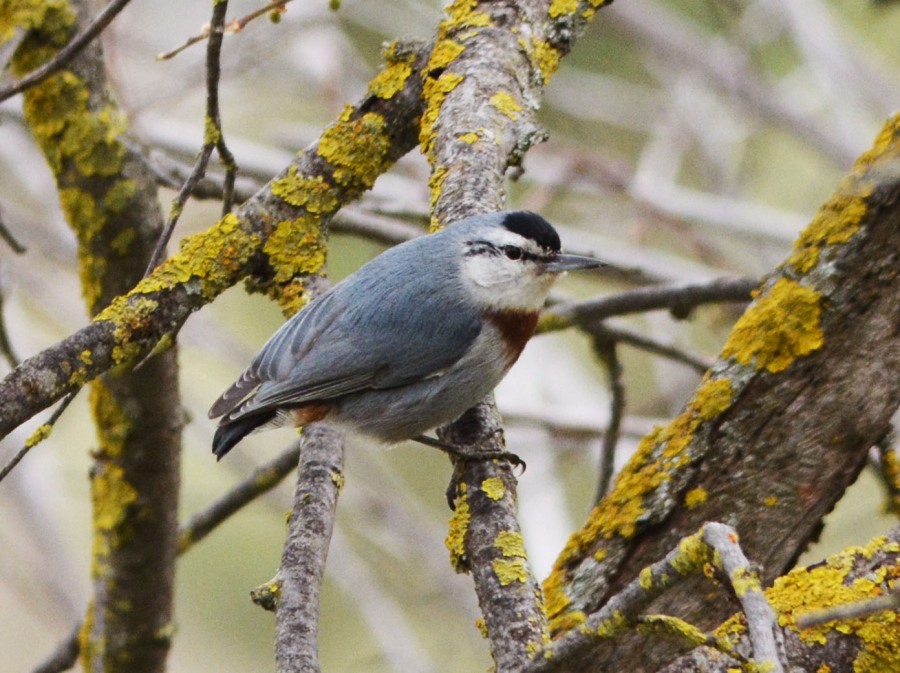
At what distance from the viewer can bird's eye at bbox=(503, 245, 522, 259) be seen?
2828 mm

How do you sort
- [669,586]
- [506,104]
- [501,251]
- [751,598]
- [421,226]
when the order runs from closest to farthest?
1. [751,598]
2. [669,586]
3. [506,104]
4. [501,251]
5. [421,226]

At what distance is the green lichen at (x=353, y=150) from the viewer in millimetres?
2492

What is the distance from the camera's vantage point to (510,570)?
1817mm

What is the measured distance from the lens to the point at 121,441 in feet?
9.77

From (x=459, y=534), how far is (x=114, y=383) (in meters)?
1.27

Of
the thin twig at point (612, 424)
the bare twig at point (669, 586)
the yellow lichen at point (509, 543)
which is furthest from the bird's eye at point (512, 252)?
the bare twig at point (669, 586)

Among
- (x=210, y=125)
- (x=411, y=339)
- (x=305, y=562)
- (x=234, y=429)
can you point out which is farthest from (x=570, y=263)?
(x=305, y=562)

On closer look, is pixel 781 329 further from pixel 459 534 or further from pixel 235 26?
pixel 235 26

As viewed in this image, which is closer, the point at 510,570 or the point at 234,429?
the point at 510,570

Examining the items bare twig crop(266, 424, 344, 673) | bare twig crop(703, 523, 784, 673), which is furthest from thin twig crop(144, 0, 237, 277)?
bare twig crop(703, 523, 784, 673)

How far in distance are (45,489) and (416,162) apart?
2.43 metres

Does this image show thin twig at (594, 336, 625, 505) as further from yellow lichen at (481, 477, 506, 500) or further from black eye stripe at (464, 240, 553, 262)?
yellow lichen at (481, 477, 506, 500)

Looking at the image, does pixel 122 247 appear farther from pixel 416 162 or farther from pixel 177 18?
pixel 177 18

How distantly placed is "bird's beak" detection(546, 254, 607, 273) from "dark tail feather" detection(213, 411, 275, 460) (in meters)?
0.88
